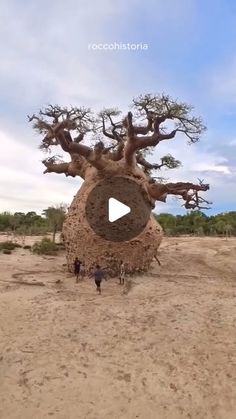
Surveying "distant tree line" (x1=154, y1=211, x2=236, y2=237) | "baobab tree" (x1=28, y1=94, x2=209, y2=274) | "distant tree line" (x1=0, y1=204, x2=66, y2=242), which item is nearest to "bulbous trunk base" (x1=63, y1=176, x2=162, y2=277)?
"baobab tree" (x1=28, y1=94, x2=209, y2=274)

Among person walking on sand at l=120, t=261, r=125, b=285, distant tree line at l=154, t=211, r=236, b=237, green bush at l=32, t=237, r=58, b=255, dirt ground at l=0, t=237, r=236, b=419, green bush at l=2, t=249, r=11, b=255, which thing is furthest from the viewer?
distant tree line at l=154, t=211, r=236, b=237

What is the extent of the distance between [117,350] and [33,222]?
126ft

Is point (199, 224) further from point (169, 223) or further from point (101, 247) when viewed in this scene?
point (101, 247)

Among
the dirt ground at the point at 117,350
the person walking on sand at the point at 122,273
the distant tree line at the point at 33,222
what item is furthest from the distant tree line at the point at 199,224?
the dirt ground at the point at 117,350

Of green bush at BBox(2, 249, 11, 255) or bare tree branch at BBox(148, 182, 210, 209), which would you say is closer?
bare tree branch at BBox(148, 182, 210, 209)

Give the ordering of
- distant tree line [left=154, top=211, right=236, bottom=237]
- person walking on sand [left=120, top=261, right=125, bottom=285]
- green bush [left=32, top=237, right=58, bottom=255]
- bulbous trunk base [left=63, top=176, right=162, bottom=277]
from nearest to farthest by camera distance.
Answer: person walking on sand [left=120, top=261, right=125, bottom=285], bulbous trunk base [left=63, top=176, right=162, bottom=277], green bush [left=32, top=237, right=58, bottom=255], distant tree line [left=154, top=211, right=236, bottom=237]

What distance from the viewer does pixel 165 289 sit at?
14.4 m

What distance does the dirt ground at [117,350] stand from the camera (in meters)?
8.14

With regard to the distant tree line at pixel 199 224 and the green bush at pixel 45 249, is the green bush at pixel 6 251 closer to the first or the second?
the green bush at pixel 45 249
